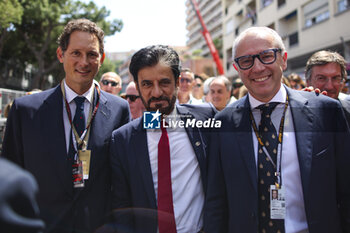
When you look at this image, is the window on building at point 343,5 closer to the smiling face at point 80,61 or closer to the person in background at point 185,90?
the person in background at point 185,90

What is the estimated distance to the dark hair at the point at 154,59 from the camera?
6.55 feet

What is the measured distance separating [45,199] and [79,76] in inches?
35.0

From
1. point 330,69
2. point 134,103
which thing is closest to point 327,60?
point 330,69

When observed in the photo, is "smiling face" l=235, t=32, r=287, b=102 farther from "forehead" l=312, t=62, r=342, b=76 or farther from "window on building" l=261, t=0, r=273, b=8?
"window on building" l=261, t=0, r=273, b=8

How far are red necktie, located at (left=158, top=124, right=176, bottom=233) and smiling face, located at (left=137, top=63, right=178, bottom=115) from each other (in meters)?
0.32

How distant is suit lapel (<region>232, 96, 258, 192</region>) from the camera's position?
171 cm

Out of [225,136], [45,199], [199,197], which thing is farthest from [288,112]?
[45,199]

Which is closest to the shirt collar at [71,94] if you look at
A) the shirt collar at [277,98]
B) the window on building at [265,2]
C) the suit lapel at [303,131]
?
the shirt collar at [277,98]

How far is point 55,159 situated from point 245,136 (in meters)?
1.26

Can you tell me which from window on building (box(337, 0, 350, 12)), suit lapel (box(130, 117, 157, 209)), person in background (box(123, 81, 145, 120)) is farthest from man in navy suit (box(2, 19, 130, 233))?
window on building (box(337, 0, 350, 12))

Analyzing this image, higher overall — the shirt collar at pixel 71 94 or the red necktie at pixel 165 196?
the shirt collar at pixel 71 94

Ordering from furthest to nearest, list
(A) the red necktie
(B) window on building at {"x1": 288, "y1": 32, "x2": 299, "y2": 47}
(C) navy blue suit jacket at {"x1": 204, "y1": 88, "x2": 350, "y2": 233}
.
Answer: (B) window on building at {"x1": 288, "y1": 32, "x2": 299, "y2": 47} → (A) the red necktie → (C) navy blue suit jacket at {"x1": 204, "y1": 88, "x2": 350, "y2": 233}

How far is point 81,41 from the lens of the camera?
2.11 m

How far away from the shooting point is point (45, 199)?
182cm
